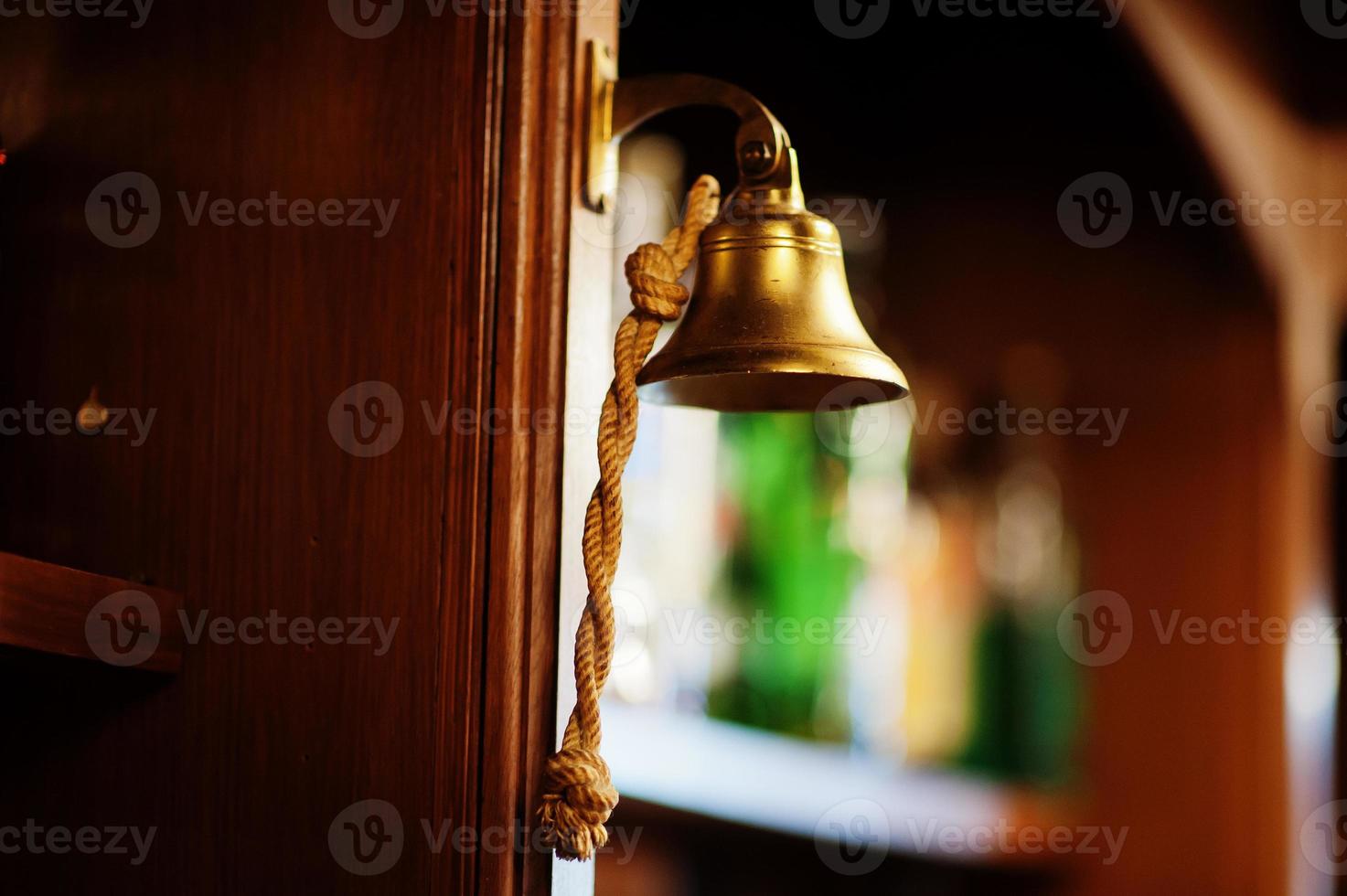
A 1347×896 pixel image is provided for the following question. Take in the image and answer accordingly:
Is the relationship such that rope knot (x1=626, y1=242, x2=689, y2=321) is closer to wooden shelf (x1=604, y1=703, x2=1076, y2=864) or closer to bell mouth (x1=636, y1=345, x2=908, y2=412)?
bell mouth (x1=636, y1=345, x2=908, y2=412)

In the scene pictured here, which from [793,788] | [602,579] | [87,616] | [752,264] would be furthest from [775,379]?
[793,788]

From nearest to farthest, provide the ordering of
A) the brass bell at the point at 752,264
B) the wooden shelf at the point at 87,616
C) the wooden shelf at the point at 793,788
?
1. the wooden shelf at the point at 87,616
2. the brass bell at the point at 752,264
3. the wooden shelf at the point at 793,788

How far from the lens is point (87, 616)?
0.56 m

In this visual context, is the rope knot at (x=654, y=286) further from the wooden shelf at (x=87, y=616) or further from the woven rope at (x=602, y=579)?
the wooden shelf at (x=87, y=616)

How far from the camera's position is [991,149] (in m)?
2.32

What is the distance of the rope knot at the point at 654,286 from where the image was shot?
0.63m

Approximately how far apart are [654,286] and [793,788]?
1523 mm

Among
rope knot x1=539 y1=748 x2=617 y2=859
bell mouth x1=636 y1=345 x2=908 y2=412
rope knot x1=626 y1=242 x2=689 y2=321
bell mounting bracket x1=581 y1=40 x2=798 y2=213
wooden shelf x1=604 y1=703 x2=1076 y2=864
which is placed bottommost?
wooden shelf x1=604 y1=703 x2=1076 y2=864

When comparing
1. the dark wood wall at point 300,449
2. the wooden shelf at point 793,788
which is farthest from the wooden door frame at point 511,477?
the wooden shelf at point 793,788

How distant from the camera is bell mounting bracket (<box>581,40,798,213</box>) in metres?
0.65

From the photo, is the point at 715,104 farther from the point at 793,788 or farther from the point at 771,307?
the point at 793,788

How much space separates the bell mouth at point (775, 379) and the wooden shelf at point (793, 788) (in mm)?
1140

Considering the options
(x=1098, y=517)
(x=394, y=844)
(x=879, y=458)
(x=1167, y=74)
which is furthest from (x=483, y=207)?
(x=1098, y=517)

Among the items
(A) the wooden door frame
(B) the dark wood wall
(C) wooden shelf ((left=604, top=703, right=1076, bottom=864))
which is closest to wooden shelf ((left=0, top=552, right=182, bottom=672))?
(B) the dark wood wall
